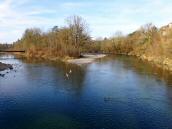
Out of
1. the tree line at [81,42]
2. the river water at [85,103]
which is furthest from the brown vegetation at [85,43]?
the river water at [85,103]

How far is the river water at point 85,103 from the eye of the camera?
24.4 metres

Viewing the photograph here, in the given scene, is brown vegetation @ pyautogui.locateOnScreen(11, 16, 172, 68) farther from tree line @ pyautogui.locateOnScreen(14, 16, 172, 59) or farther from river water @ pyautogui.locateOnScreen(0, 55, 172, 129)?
river water @ pyautogui.locateOnScreen(0, 55, 172, 129)

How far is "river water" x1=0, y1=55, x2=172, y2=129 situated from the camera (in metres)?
24.4

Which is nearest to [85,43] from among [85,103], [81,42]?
[81,42]

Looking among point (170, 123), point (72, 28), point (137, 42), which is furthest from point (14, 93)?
point (137, 42)

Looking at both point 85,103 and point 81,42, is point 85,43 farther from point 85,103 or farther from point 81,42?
point 85,103

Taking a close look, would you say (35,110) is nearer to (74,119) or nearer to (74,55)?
(74,119)

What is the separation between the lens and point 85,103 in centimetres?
3097

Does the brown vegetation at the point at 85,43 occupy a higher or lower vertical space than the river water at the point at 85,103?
higher

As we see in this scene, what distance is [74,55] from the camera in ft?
298

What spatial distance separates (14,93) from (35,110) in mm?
8160

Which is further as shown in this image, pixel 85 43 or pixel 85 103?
pixel 85 43

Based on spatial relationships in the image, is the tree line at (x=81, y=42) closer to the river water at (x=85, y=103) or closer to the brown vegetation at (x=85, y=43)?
the brown vegetation at (x=85, y=43)

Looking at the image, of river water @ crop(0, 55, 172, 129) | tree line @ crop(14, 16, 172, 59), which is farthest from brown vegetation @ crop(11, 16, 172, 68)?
river water @ crop(0, 55, 172, 129)
